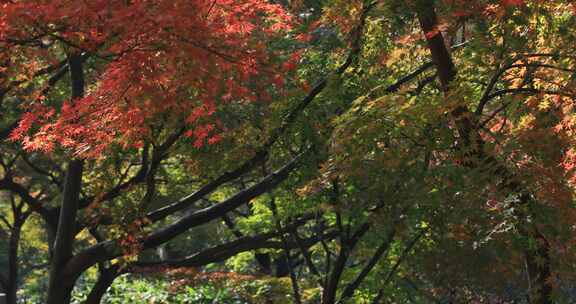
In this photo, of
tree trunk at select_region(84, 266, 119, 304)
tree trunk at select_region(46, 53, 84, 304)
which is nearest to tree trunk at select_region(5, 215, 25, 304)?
tree trunk at select_region(84, 266, 119, 304)

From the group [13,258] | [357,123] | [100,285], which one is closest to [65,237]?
[100,285]

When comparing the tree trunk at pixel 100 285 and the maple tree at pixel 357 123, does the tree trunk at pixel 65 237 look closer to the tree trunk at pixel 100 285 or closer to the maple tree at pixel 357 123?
the maple tree at pixel 357 123

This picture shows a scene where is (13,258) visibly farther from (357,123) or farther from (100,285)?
(357,123)

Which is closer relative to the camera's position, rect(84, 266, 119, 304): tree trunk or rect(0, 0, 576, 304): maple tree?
rect(0, 0, 576, 304): maple tree

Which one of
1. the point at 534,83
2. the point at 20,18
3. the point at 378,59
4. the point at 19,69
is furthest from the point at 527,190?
the point at 19,69

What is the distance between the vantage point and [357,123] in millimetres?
8125

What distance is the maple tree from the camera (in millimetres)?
7871

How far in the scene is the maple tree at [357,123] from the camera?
7.87 m

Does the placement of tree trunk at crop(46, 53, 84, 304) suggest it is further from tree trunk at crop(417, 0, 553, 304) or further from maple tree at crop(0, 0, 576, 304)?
tree trunk at crop(417, 0, 553, 304)

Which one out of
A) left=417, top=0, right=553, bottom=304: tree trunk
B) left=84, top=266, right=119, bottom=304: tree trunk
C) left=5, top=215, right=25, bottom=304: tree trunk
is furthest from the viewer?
left=5, top=215, right=25, bottom=304: tree trunk

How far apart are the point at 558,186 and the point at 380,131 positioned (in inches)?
71.1

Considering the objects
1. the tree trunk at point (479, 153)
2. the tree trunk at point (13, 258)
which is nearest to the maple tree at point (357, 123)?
the tree trunk at point (479, 153)

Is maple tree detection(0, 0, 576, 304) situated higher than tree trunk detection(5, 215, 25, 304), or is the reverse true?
tree trunk detection(5, 215, 25, 304)

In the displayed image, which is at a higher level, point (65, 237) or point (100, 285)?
point (65, 237)
